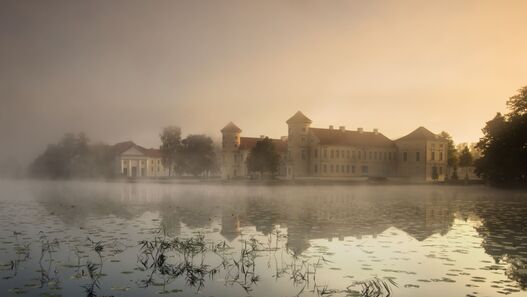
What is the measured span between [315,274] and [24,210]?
23.0 meters

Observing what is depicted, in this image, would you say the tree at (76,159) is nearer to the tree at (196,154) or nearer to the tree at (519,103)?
the tree at (196,154)

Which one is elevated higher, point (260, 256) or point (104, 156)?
point (104, 156)

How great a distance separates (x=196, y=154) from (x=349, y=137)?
112 feet

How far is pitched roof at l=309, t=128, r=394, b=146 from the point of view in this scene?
364 ft

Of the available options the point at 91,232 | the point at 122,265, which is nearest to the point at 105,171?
the point at 91,232

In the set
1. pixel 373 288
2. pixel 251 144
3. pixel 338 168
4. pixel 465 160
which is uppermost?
pixel 251 144

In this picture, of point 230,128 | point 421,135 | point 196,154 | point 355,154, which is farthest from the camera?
point 230,128

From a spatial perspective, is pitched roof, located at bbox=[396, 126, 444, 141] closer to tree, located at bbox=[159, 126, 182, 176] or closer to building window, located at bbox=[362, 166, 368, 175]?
building window, located at bbox=[362, 166, 368, 175]

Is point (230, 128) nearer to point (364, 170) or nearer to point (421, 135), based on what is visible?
point (364, 170)

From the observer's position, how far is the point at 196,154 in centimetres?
10575

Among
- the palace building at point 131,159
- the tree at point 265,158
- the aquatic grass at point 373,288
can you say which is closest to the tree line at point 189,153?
the tree at point 265,158

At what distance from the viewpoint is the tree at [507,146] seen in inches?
2744

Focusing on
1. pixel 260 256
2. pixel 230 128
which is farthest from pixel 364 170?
pixel 260 256

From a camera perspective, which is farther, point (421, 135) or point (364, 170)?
point (364, 170)
